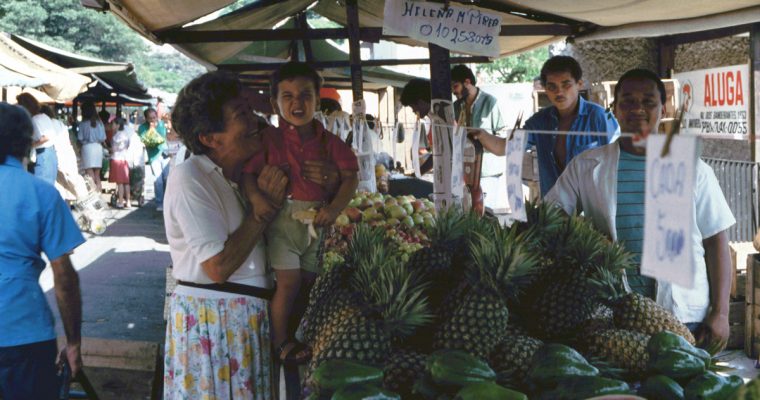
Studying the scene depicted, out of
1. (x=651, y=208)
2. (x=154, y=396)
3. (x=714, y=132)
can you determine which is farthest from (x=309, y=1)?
(x=651, y=208)

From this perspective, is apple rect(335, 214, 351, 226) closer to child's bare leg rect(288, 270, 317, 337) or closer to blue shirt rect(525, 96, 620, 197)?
blue shirt rect(525, 96, 620, 197)

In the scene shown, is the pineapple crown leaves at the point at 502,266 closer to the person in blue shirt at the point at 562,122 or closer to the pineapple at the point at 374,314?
the pineapple at the point at 374,314

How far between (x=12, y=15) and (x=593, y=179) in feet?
137

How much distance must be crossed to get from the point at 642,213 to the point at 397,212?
2184mm

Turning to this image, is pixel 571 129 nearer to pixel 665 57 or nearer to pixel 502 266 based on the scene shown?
pixel 502 266

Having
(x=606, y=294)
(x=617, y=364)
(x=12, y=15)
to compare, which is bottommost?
(x=617, y=364)

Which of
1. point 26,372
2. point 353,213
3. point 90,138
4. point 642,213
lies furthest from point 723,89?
point 90,138

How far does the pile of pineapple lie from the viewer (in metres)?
2.23

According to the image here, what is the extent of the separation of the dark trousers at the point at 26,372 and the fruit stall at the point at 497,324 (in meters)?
1.16

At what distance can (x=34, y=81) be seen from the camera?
9984 millimetres

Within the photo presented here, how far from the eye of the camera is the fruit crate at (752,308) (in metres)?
5.77

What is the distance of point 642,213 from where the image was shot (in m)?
3.16

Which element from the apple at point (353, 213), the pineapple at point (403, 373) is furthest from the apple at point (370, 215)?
the pineapple at point (403, 373)

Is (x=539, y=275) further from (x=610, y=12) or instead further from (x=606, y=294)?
(x=610, y=12)
